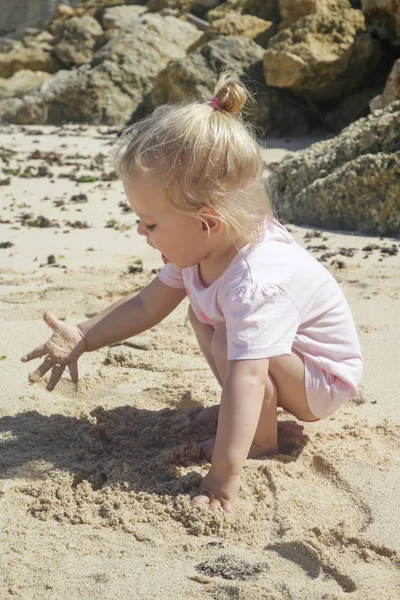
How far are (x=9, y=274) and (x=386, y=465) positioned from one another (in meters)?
3.06

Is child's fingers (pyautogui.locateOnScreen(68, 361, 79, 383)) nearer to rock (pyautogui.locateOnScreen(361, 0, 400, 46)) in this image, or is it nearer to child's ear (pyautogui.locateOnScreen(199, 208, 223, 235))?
child's ear (pyautogui.locateOnScreen(199, 208, 223, 235))

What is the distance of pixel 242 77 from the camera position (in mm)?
10789

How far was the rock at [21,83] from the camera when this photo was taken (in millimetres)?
16109

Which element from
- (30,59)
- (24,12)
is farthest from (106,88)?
(24,12)

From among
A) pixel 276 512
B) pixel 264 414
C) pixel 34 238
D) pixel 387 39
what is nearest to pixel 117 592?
pixel 276 512

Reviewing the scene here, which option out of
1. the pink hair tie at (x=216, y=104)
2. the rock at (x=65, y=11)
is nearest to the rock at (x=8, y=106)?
the rock at (x=65, y=11)

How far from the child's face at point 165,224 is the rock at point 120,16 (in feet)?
53.3

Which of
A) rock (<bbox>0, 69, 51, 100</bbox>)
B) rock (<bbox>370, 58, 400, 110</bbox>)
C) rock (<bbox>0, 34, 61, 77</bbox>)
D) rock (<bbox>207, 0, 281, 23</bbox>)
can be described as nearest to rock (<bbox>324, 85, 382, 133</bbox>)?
rock (<bbox>370, 58, 400, 110</bbox>)

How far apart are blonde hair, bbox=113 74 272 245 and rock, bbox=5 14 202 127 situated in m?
10.7

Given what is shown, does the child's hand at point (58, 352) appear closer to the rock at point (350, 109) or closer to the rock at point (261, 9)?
the rock at point (350, 109)

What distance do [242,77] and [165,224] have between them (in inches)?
345

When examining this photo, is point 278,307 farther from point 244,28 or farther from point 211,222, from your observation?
point 244,28

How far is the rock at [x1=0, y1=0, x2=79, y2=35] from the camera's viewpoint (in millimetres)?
23828

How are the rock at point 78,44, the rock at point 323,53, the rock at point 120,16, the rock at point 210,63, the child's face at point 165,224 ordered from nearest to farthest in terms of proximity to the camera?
the child's face at point 165,224
the rock at point 323,53
the rock at point 210,63
the rock at point 78,44
the rock at point 120,16
